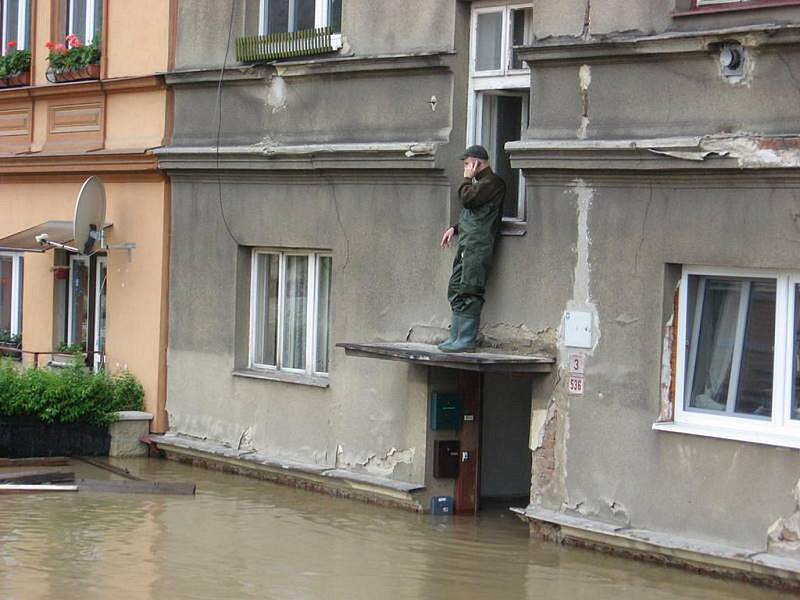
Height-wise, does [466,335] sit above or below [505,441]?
above

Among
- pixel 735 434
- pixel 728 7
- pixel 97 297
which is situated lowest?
pixel 735 434

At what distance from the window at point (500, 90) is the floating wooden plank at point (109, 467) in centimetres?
462

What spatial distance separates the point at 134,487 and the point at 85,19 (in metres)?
6.91

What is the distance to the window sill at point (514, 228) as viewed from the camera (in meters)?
12.1

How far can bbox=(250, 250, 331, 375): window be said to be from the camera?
47.5ft

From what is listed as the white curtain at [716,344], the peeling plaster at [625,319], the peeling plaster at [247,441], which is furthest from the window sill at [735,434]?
the peeling plaster at [247,441]

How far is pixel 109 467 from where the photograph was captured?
589 inches

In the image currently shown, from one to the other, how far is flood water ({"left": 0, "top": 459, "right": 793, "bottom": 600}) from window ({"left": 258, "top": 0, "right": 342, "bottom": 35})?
4.70m

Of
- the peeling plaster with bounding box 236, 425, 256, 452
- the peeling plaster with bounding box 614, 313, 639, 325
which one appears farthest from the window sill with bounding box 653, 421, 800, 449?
the peeling plaster with bounding box 236, 425, 256, 452

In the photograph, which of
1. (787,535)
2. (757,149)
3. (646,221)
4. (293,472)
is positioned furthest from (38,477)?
(757,149)

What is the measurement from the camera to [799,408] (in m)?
10.3

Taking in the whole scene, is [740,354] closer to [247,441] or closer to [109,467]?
[247,441]

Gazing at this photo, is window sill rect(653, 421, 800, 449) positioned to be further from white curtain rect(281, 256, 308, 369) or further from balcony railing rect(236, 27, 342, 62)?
balcony railing rect(236, 27, 342, 62)

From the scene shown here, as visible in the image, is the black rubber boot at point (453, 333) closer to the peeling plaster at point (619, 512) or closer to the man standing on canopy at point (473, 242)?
Answer: the man standing on canopy at point (473, 242)
